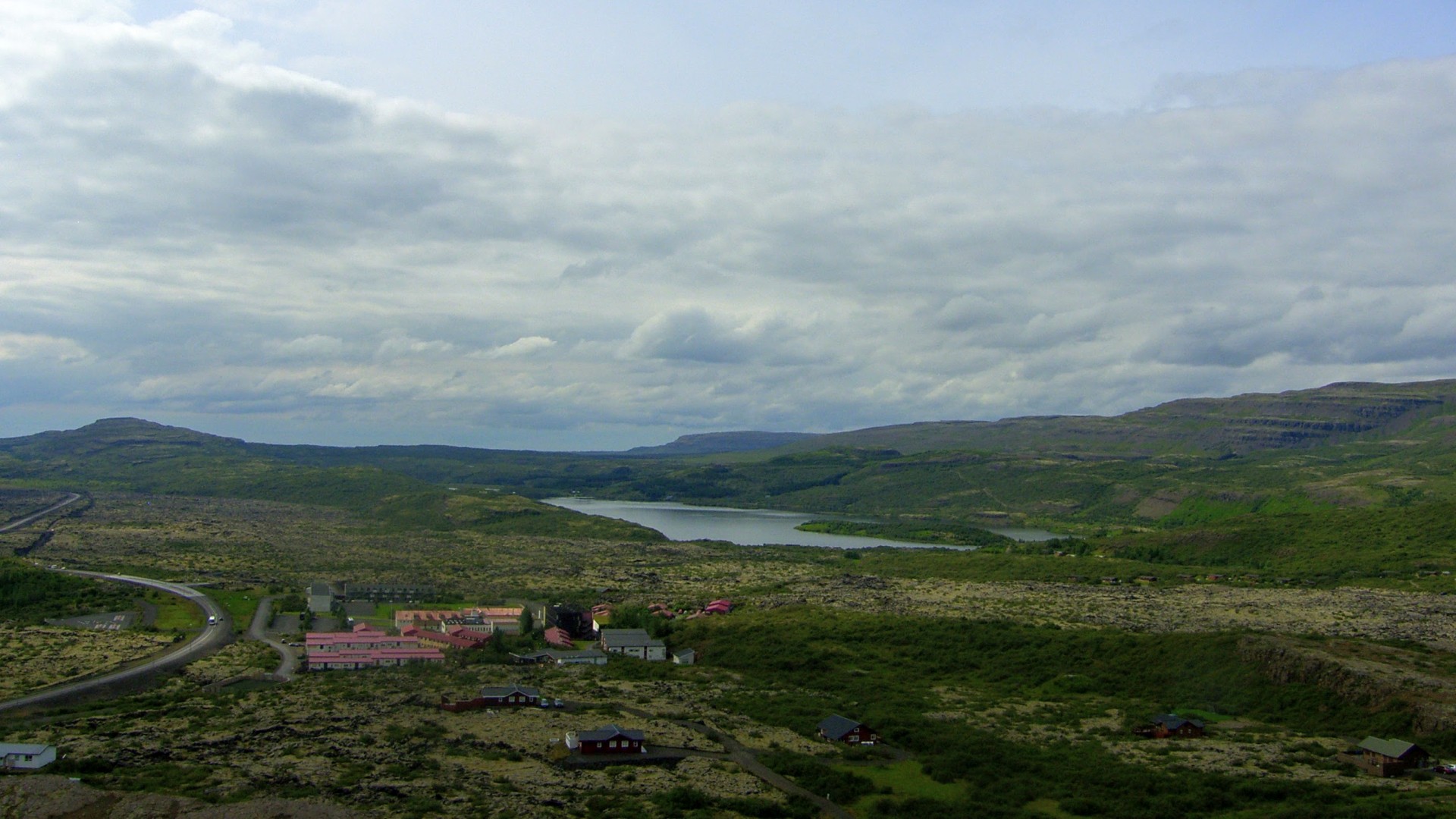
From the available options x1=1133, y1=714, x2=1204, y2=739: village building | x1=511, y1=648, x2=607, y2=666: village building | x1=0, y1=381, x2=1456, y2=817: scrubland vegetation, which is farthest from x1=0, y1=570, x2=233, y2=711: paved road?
x1=1133, y1=714, x2=1204, y2=739: village building

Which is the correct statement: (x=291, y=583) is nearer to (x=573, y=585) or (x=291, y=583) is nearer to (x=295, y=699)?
(x=573, y=585)

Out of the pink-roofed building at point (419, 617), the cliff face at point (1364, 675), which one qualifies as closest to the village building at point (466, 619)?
the pink-roofed building at point (419, 617)

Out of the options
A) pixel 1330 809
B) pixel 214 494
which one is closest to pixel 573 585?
pixel 1330 809

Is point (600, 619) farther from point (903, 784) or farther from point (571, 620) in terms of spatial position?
point (903, 784)

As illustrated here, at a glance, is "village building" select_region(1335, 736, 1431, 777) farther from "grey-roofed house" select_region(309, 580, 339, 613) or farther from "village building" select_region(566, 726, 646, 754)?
"grey-roofed house" select_region(309, 580, 339, 613)

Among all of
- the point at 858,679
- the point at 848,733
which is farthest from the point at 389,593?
the point at 848,733

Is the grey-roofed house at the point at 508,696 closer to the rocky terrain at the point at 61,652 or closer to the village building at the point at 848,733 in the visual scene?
the village building at the point at 848,733
